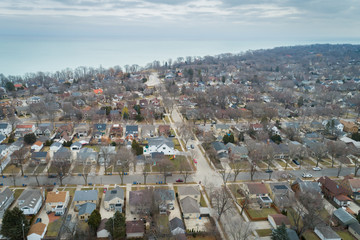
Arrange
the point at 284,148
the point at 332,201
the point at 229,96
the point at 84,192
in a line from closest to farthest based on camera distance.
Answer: the point at 84,192 < the point at 332,201 < the point at 284,148 < the point at 229,96

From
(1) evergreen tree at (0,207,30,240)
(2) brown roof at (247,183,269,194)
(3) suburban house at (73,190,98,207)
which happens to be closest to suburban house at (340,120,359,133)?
(2) brown roof at (247,183,269,194)

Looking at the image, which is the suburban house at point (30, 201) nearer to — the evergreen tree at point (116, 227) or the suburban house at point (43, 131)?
the evergreen tree at point (116, 227)

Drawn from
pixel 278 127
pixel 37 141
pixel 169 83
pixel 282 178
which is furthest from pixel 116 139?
pixel 169 83

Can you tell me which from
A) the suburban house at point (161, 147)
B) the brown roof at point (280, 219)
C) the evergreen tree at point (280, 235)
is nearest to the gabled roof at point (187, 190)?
the brown roof at point (280, 219)

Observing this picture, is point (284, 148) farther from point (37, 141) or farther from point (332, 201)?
point (37, 141)

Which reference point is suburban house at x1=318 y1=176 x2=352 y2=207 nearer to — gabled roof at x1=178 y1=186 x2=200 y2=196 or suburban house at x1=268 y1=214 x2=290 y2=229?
suburban house at x1=268 y1=214 x2=290 y2=229

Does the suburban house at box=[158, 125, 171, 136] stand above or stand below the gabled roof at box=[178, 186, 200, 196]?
above

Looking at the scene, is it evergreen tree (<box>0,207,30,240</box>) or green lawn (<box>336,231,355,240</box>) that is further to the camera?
green lawn (<box>336,231,355,240</box>)
